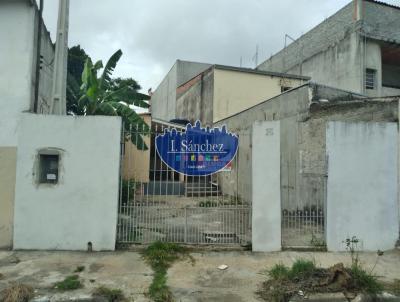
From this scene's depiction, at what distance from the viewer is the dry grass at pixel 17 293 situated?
15.2 ft

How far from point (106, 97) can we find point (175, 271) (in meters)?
8.05

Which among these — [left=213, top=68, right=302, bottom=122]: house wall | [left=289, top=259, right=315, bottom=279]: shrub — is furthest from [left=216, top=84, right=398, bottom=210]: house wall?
[left=213, top=68, right=302, bottom=122]: house wall

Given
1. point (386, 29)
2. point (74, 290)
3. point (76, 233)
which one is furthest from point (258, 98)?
point (74, 290)

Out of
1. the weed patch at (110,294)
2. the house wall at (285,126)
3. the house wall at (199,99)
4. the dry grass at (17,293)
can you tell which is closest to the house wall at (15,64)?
the dry grass at (17,293)

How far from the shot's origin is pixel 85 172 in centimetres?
689

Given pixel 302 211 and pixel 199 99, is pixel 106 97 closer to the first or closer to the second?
pixel 302 211

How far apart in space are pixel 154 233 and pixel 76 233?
68.4 inches

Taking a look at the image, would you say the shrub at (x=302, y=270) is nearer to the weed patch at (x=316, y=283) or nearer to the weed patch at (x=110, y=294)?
the weed patch at (x=316, y=283)

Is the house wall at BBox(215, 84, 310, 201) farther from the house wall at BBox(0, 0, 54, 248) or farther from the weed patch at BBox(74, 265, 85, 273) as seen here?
the house wall at BBox(0, 0, 54, 248)

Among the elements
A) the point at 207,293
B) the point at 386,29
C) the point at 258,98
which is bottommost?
the point at 207,293

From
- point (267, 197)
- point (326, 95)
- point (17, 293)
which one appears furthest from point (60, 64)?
point (326, 95)

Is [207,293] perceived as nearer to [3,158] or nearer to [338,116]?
[3,158]

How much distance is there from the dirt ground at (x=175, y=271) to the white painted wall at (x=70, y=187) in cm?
34

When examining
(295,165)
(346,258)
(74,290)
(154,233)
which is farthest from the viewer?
(295,165)
